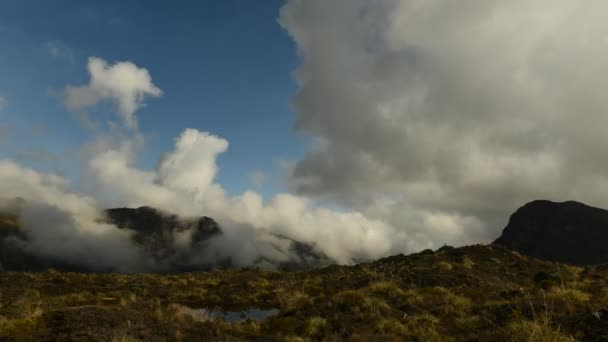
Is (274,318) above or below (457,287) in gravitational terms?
below

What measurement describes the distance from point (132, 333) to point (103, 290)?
866 inches

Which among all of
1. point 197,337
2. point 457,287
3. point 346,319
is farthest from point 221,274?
point 197,337

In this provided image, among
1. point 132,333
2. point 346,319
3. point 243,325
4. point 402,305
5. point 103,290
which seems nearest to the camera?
point 132,333

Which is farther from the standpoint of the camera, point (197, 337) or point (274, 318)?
point (274, 318)

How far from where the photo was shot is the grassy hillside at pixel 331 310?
12.6m

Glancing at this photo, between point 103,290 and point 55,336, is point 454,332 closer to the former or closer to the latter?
point 55,336

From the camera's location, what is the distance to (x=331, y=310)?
67.3 ft

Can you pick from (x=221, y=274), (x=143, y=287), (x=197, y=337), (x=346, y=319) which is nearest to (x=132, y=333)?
(x=197, y=337)

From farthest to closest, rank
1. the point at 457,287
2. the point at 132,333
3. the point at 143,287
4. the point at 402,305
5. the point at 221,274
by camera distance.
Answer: the point at 221,274 < the point at 143,287 < the point at 457,287 < the point at 402,305 < the point at 132,333

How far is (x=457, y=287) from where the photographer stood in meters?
28.1

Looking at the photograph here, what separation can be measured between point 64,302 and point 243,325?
13636mm

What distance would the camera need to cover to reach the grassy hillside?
12.6m

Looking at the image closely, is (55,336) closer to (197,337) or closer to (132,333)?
(132,333)

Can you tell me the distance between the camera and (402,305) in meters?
21.4
